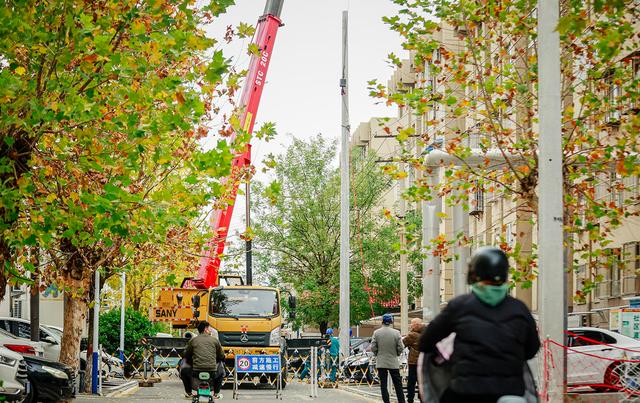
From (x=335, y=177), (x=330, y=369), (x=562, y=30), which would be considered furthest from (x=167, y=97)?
(x=335, y=177)

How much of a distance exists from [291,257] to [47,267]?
36.2 meters

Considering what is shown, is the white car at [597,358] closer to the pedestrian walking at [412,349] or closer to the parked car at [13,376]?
the pedestrian walking at [412,349]

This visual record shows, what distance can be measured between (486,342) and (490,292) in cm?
30

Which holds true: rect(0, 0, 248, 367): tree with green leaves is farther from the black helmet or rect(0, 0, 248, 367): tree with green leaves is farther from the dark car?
the black helmet

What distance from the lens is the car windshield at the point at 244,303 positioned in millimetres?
34250

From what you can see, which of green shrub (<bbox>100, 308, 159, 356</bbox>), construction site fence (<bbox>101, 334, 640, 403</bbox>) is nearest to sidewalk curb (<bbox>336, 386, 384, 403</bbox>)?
construction site fence (<bbox>101, 334, 640, 403</bbox>)

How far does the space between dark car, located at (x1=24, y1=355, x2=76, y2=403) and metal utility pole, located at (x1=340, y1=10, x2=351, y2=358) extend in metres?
18.3

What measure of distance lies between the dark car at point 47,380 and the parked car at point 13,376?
1.44 m

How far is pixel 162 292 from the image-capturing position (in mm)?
36438

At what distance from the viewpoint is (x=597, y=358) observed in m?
23.8

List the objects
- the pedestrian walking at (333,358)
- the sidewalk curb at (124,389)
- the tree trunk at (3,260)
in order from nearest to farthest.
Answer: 1. the tree trunk at (3,260)
2. the sidewalk curb at (124,389)
3. the pedestrian walking at (333,358)

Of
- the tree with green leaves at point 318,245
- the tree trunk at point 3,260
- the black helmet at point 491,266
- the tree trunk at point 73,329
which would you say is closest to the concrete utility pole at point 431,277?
the tree trunk at point 73,329

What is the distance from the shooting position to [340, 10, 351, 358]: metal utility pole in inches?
1590

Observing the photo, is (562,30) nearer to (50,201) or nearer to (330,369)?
(50,201)
